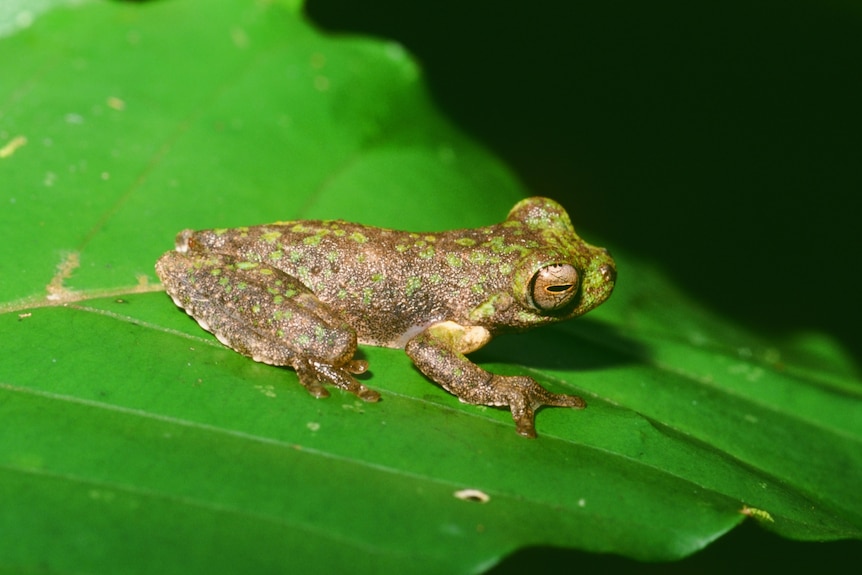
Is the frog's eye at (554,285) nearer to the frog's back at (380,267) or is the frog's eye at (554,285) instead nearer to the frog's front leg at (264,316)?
the frog's back at (380,267)

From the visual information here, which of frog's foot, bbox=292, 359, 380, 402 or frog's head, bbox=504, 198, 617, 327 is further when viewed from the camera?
frog's head, bbox=504, 198, 617, 327

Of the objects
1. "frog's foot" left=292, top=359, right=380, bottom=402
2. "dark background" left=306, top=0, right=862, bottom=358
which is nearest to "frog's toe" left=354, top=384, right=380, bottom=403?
"frog's foot" left=292, top=359, right=380, bottom=402

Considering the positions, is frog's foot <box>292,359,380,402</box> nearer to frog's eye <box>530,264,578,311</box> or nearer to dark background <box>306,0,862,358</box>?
frog's eye <box>530,264,578,311</box>

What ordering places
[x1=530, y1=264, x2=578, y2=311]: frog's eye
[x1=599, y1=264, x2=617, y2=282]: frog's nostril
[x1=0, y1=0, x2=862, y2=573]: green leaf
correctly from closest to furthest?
[x1=0, y1=0, x2=862, y2=573]: green leaf < [x1=530, y1=264, x2=578, y2=311]: frog's eye < [x1=599, y1=264, x2=617, y2=282]: frog's nostril

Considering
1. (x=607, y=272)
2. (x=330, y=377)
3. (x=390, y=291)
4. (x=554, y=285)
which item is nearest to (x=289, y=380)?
(x=330, y=377)

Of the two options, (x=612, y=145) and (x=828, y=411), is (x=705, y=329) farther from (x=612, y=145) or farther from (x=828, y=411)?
(x=612, y=145)

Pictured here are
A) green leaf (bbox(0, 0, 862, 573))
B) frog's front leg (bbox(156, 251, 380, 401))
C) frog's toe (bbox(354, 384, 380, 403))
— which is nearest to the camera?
green leaf (bbox(0, 0, 862, 573))

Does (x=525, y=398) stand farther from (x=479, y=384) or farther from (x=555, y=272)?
(x=555, y=272)

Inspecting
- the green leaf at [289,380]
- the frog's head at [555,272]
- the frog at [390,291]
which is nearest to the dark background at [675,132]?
the green leaf at [289,380]
